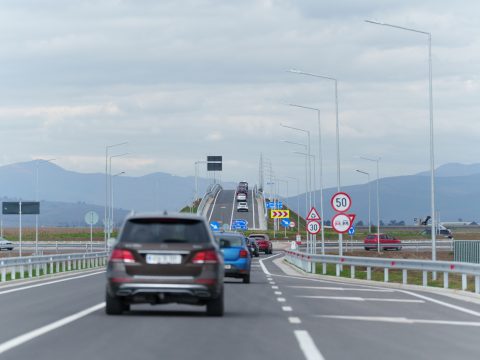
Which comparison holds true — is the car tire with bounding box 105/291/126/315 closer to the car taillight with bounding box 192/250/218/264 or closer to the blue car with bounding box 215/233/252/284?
the car taillight with bounding box 192/250/218/264

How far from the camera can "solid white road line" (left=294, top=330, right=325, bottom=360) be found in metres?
14.5

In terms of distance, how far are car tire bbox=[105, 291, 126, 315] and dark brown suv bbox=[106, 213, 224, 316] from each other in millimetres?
387

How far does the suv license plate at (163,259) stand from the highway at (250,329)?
0.93 meters

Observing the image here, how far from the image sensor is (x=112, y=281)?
19938 mm

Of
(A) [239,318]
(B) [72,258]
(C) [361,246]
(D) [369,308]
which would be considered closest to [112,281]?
(A) [239,318]

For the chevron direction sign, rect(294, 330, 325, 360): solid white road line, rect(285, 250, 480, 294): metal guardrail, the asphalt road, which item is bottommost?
rect(294, 330, 325, 360): solid white road line

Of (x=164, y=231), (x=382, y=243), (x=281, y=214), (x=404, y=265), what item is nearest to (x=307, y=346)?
(x=164, y=231)

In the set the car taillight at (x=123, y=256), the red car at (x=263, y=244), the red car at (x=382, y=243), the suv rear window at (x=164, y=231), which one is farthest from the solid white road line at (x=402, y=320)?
the red car at (x=382, y=243)

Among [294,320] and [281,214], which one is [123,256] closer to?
[294,320]

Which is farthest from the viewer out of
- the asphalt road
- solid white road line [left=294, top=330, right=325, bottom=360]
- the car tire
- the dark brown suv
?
the asphalt road

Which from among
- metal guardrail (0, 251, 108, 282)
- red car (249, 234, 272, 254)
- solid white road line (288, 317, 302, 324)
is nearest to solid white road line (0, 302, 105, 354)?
solid white road line (288, 317, 302, 324)

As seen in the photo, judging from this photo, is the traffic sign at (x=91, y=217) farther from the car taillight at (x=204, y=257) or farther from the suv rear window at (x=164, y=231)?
the car taillight at (x=204, y=257)

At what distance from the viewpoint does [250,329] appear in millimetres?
18344

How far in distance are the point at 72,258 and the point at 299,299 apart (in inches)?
1054
